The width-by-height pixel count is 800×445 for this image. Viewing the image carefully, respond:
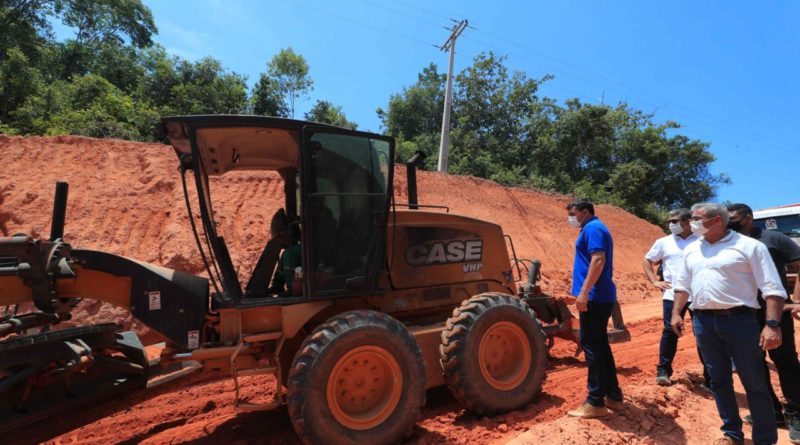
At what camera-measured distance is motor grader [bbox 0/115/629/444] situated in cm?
314

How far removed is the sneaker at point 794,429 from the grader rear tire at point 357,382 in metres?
2.94

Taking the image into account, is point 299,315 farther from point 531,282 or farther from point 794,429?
point 794,429

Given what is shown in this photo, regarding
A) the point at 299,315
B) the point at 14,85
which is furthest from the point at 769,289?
the point at 14,85

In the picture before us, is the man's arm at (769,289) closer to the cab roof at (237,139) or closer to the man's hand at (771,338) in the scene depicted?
the man's hand at (771,338)

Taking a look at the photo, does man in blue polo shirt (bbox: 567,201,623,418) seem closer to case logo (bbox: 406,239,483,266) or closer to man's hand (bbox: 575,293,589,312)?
man's hand (bbox: 575,293,589,312)

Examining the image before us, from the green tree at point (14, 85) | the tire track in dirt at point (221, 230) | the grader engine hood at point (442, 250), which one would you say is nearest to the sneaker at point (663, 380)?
the tire track in dirt at point (221, 230)

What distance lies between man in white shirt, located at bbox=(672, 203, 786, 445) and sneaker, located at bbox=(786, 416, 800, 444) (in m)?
0.65

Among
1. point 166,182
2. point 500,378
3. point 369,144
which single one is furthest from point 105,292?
point 166,182

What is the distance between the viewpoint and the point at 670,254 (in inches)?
198

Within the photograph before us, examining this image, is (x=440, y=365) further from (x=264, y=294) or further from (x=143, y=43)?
(x=143, y=43)

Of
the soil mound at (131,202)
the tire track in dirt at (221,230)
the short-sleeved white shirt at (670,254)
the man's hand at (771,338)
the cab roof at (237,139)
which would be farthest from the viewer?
the soil mound at (131,202)

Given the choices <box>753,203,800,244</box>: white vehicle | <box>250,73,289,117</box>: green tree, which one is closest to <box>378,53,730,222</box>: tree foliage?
<box>250,73,289,117</box>: green tree

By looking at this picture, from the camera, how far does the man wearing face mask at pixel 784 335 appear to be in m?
3.65

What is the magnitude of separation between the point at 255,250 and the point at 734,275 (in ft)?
27.9
